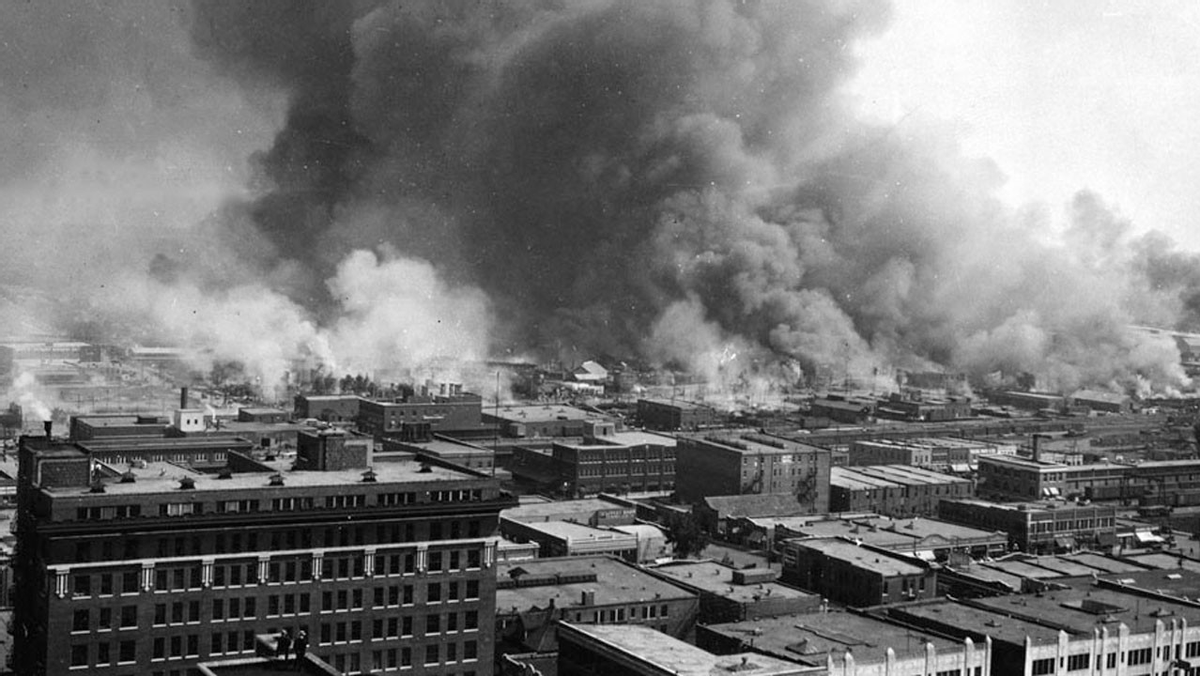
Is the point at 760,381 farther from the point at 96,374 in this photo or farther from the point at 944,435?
the point at 96,374

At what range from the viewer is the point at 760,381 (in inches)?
2972

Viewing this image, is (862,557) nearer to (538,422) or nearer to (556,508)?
(556,508)

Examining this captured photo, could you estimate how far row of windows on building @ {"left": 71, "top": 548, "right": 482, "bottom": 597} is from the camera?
68.3 feet

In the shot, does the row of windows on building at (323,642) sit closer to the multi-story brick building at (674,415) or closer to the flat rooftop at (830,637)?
the flat rooftop at (830,637)

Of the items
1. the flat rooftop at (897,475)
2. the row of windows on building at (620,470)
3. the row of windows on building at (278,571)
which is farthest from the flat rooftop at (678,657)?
the row of windows on building at (620,470)

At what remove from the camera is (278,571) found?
21.9 m

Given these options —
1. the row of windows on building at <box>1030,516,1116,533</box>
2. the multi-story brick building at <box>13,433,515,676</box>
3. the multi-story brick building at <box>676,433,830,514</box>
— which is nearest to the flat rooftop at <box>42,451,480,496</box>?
the multi-story brick building at <box>13,433,515,676</box>

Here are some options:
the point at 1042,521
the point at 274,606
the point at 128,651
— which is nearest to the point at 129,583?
the point at 128,651

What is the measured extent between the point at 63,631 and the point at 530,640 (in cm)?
905

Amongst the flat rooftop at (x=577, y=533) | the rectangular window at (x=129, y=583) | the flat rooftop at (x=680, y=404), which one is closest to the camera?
the rectangular window at (x=129, y=583)

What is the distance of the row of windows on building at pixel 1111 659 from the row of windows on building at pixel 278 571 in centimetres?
972

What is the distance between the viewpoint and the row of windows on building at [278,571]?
20.8 meters

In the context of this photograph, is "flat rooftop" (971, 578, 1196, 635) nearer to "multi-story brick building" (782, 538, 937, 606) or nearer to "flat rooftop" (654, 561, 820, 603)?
"multi-story brick building" (782, 538, 937, 606)

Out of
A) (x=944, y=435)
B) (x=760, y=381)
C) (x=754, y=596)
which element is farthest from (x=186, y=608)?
(x=760, y=381)
